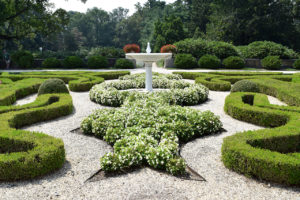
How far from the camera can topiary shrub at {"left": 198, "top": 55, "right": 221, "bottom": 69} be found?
21.4 m

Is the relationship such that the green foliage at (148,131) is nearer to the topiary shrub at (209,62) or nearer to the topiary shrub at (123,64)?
the topiary shrub at (209,62)

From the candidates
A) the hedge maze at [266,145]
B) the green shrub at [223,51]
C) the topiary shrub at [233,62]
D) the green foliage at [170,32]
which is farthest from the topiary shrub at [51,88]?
the green foliage at [170,32]

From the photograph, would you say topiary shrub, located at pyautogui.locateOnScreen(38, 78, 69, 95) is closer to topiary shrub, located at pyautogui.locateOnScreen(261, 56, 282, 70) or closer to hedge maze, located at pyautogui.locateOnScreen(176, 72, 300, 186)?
hedge maze, located at pyautogui.locateOnScreen(176, 72, 300, 186)

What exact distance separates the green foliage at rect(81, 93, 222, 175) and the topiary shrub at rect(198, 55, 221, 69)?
1566cm

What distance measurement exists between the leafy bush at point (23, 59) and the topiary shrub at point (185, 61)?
44.2 feet

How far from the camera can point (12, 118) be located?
5980 mm

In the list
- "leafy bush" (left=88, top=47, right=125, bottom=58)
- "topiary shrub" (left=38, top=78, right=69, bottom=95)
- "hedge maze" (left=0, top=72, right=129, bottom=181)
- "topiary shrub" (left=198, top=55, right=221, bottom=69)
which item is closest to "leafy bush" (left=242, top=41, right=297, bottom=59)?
"topiary shrub" (left=198, top=55, right=221, bottom=69)

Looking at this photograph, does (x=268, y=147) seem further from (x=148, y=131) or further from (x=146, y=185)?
(x=146, y=185)

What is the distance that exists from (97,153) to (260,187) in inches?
112

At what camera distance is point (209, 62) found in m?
21.4

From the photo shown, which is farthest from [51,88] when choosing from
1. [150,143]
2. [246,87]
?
[246,87]

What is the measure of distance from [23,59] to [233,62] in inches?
735

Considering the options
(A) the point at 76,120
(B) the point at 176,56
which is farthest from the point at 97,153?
(B) the point at 176,56

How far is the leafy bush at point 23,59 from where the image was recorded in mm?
23797
